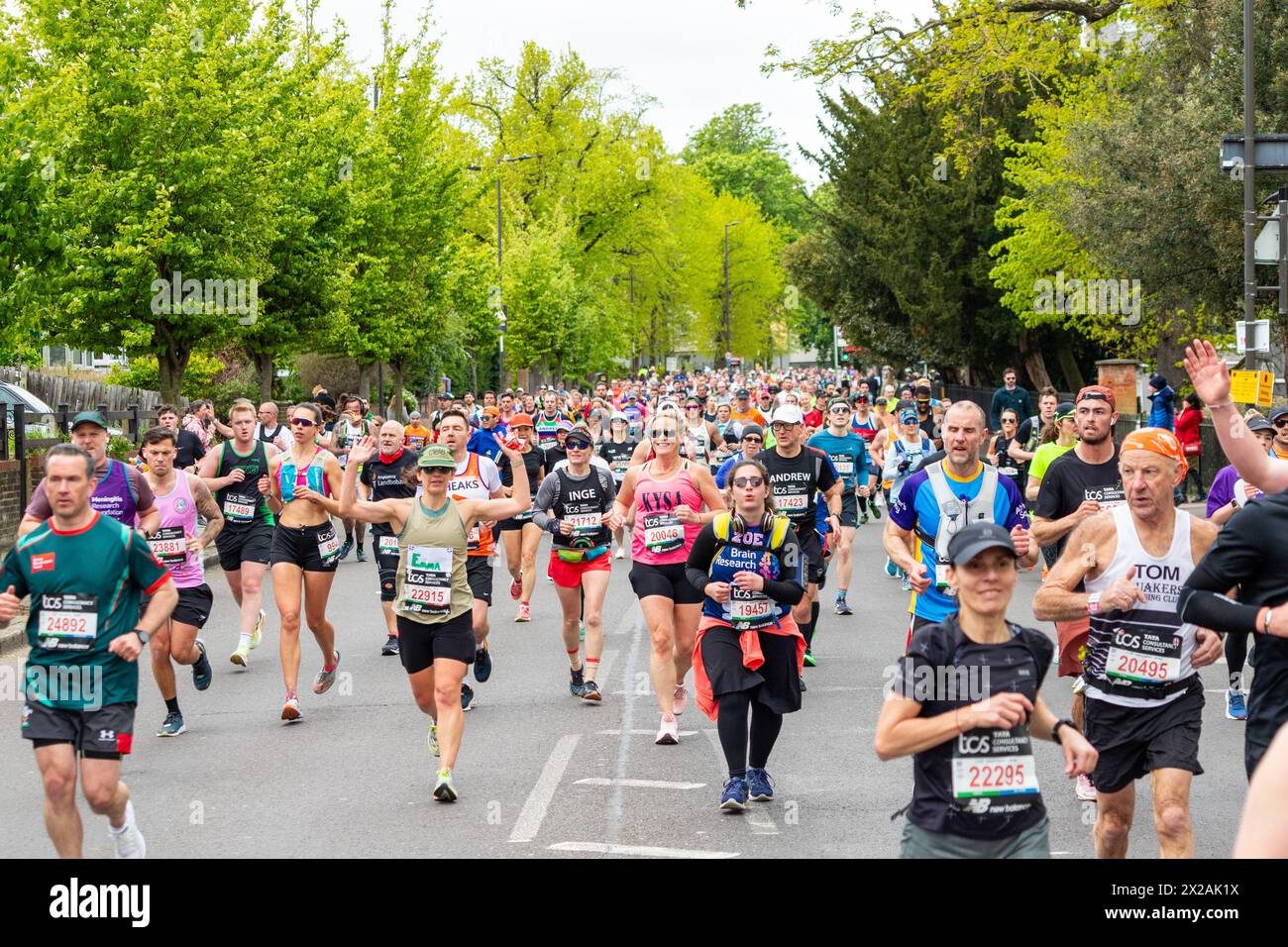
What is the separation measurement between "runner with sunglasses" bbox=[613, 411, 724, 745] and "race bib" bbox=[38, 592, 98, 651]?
13.1 ft

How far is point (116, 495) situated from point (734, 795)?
4.12m

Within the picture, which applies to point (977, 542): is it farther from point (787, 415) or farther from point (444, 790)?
point (787, 415)

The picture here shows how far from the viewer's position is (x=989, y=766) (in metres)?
4.69

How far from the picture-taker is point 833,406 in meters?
15.7

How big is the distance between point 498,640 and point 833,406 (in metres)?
4.14

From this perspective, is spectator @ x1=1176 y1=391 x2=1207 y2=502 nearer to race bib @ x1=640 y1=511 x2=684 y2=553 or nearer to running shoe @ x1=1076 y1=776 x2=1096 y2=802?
race bib @ x1=640 y1=511 x2=684 y2=553

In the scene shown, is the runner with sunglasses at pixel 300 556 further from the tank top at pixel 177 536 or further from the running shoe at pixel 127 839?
the running shoe at pixel 127 839

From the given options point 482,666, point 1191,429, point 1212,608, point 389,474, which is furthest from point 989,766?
point 1191,429

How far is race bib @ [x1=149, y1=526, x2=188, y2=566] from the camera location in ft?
35.0

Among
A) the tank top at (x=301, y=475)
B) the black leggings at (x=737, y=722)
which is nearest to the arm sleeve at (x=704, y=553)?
the black leggings at (x=737, y=722)

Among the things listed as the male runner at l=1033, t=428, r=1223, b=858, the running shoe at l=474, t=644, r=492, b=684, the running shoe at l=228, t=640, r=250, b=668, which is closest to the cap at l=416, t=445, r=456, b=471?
the running shoe at l=474, t=644, r=492, b=684
